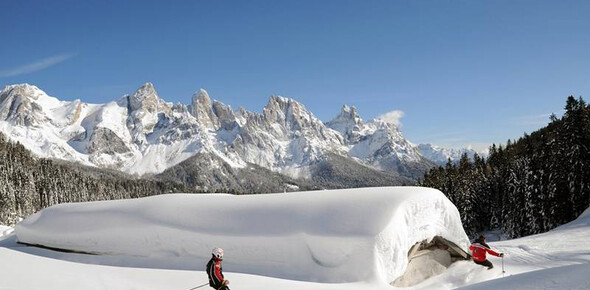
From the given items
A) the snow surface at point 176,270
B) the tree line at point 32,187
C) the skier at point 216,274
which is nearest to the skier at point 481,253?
the snow surface at point 176,270

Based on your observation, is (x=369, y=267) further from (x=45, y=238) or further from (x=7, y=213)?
(x=7, y=213)

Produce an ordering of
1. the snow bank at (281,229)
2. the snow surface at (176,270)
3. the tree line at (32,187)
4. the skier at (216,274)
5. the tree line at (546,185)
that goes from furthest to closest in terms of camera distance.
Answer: the tree line at (32,187) < the tree line at (546,185) < the snow bank at (281,229) < the snow surface at (176,270) < the skier at (216,274)

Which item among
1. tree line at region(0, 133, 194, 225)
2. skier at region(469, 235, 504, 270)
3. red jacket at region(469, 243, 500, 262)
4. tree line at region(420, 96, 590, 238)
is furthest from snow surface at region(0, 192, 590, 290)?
tree line at region(0, 133, 194, 225)

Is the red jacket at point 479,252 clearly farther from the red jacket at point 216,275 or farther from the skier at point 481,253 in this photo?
the red jacket at point 216,275

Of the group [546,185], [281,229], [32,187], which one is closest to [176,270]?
[281,229]

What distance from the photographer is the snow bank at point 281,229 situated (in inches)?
612

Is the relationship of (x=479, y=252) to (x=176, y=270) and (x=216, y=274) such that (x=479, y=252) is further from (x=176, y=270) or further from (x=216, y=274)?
(x=176, y=270)

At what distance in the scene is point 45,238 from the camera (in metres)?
21.2

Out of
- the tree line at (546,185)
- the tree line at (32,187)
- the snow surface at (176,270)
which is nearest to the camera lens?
the snow surface at (176,270)

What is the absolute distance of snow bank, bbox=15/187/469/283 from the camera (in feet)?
51.0

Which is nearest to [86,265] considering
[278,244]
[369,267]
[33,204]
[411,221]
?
[278,244]

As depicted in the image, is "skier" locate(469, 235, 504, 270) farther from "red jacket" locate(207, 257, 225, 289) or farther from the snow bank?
"red jacket" locate(207, 257, 225, 289)

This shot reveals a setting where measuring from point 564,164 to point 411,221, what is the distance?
3201 cm

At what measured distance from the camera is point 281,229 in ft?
54.7
